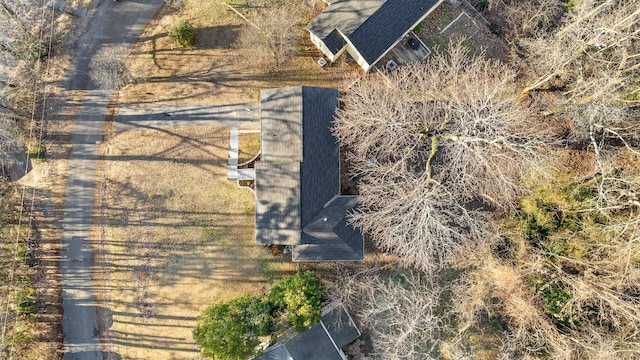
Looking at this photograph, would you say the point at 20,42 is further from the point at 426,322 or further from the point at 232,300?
the point at 426,322

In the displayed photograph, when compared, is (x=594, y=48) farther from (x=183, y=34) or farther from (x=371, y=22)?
(x=183, y=34)

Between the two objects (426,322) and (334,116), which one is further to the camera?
(334,116)

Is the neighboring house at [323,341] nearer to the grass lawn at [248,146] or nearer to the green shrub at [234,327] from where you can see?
the green shrub at [234,327]

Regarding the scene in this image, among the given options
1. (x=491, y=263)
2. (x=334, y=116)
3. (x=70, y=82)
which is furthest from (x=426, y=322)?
(x=70, y=82)

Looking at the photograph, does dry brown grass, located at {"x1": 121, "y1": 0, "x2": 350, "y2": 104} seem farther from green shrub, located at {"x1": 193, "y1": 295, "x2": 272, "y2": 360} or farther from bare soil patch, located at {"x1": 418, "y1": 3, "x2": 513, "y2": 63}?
green shrub, located at {"x1": 193, "y1": 295, "x2": 272, "y2": 360}

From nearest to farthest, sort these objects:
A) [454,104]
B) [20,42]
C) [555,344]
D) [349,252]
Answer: [555,344], [454,104], [349,252], [20,42]

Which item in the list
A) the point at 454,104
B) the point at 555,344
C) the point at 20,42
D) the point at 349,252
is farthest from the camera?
the point at 20,42
